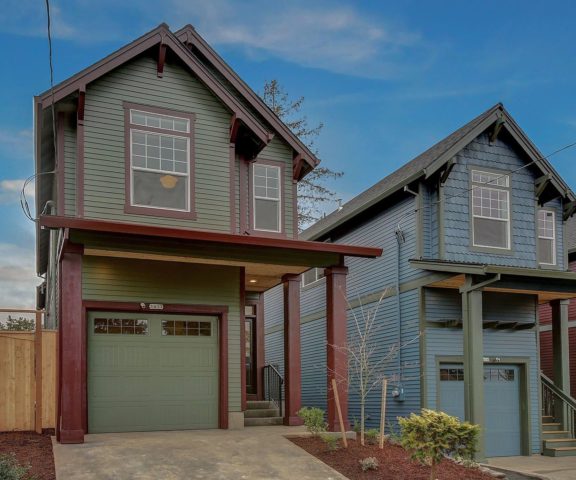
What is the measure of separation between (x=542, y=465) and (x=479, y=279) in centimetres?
417

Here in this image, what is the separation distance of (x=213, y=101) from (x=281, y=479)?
763cm

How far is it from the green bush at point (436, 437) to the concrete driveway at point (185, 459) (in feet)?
4.00

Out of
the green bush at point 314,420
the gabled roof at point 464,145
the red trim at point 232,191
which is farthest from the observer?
the gabled roof at point 464,145

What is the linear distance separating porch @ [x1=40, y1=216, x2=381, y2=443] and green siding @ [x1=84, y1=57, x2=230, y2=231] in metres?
0.94

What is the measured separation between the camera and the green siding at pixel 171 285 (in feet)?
39.8

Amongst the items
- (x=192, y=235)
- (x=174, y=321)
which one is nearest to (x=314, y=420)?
(x=174, y=321)

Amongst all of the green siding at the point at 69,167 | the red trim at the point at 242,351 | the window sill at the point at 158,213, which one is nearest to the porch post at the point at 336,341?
the red trim at the point at 242,351

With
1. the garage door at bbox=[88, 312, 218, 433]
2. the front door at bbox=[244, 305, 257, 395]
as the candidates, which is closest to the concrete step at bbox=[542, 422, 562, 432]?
the front door at bbox=[244, 305, 257, 395]

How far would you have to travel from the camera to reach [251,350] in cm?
1761

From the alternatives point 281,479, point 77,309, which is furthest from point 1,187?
point 281,479

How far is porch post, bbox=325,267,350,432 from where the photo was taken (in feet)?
40.8

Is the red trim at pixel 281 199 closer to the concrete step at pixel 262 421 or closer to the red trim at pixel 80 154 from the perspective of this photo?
the red trim at pixel 80 154

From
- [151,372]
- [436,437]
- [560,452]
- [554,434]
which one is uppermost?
[151,372]

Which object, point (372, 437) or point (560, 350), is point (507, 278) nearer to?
point (560, 350)
